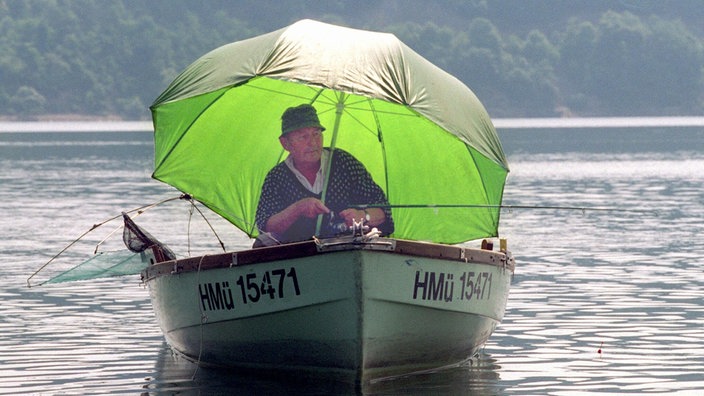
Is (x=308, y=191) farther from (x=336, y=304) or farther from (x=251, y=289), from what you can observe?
(x=336, y=304)

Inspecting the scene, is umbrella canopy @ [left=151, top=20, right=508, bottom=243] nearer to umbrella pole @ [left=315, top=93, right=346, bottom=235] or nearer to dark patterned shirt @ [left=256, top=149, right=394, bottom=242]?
umbrella pole @ [left=315, top=93, right=346, bottom=235]

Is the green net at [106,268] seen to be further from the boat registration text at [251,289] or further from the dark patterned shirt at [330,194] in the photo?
the boat registration text at [251,289]

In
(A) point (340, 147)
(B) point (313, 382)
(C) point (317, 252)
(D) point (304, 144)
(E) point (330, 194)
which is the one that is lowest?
(B) point (313, 382)

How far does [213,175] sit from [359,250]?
3.97m

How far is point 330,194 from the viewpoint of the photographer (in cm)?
1647

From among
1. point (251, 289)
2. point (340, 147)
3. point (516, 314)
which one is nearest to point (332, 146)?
point (340, 147)

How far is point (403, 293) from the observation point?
48.6 feet

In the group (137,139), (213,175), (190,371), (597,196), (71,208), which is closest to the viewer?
(190,371)

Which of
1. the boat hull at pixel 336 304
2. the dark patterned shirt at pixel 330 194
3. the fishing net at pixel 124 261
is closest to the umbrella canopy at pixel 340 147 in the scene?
the dark patterned shirt at pixel 330 194

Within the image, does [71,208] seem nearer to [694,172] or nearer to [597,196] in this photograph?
[597,196]

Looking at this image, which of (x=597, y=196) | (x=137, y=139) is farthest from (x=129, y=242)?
(x=137, y=139)

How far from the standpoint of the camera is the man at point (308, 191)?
1596 cm

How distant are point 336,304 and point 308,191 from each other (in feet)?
6.49

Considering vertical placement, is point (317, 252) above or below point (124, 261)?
above
